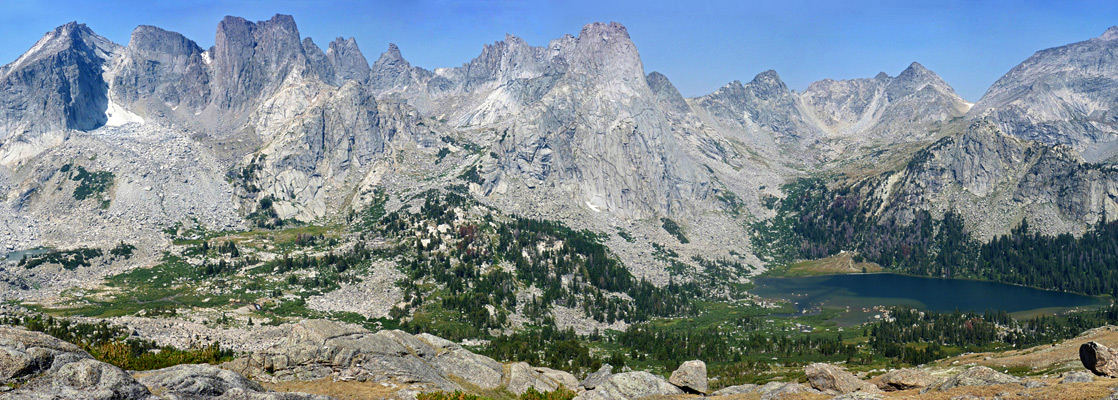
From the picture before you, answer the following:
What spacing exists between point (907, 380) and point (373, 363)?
54.5 metres

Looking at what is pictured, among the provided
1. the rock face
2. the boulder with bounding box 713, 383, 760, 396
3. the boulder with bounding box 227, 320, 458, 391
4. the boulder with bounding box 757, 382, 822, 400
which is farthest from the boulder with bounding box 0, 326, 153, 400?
the boulder with bounding box 713, 383, 760, 396

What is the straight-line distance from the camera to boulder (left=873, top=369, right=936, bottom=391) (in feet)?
209

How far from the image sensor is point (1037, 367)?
317 ft

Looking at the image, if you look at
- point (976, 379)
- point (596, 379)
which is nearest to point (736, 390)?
point (596, 379)

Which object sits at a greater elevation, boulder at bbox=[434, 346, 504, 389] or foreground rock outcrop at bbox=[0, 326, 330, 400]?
foreground rock outcrop at bbox=[0, 326, 330, 400]

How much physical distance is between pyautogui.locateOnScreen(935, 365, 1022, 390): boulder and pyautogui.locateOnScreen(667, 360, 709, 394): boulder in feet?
76.2

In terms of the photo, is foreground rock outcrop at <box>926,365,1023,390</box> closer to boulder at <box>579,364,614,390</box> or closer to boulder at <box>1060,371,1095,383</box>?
boulder at <box>1060,371,1095,383</box>

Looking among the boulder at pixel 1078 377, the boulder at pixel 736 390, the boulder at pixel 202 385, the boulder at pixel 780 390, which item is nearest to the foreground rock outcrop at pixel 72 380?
the boulder at pixel 202 385

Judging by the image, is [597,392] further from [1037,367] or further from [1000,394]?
[1037,367]

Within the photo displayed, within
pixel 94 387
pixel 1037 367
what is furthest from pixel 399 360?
pixel 1037 367

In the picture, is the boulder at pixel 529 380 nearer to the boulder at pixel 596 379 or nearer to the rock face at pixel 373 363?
the rock face at pixel 373 363

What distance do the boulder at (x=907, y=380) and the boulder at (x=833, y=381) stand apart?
1.90 meters

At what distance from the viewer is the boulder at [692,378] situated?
2822 inches

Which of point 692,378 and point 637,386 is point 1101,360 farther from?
point 637,386
